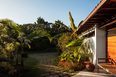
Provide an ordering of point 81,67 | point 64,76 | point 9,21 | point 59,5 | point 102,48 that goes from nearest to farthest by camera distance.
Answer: point 9,21 < point 64,76 < point 102,48 < point 81,67 < point 59,5

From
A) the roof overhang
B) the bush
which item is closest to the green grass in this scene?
the roof overhang

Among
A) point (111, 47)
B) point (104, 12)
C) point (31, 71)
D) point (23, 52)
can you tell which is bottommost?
point (31, 71)

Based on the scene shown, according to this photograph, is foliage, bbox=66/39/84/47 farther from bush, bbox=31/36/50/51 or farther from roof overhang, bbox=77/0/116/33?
bush, bbox=31/36/50/51

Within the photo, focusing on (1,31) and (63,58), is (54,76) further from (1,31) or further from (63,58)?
(1,31)

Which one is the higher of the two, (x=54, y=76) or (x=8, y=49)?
(x=8, y=49)

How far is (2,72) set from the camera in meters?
3.29

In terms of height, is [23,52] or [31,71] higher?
[23,52]

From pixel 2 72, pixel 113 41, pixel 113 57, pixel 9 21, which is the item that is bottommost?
pixel 2 72

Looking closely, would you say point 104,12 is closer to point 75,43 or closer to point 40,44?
point 75,43

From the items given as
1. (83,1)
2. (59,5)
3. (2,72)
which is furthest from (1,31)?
(83,1)

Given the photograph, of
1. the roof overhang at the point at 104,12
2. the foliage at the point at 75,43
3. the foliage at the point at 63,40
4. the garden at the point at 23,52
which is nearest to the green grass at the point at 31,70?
the garden at the point at 23,52

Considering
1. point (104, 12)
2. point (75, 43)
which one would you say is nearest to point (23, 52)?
point (75, 43)

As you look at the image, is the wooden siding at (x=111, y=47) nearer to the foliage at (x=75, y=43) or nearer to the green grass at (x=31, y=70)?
the foliage at (x=75, y=43)

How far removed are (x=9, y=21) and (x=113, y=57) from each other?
5.41 metres
